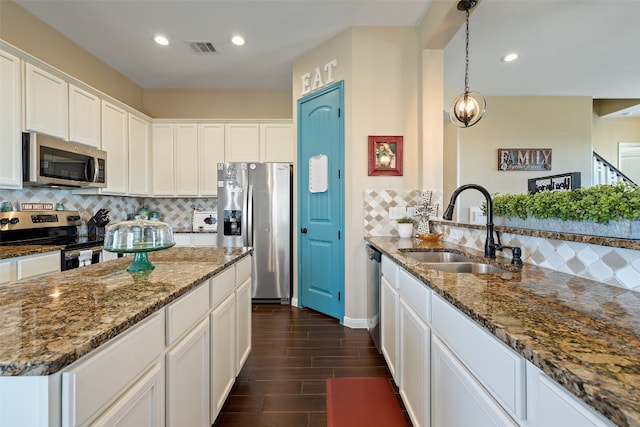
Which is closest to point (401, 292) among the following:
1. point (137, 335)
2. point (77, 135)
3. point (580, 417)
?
point (580, 417)

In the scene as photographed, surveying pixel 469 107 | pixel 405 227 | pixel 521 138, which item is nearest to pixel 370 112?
pixel 469 107

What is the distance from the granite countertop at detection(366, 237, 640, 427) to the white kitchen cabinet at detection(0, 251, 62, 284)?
8.79 ft

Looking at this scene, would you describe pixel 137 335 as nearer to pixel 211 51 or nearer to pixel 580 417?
pixel 580 417

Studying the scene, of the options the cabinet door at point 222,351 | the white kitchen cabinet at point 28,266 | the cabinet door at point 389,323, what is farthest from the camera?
the white kitchen cabinet at point 28,266

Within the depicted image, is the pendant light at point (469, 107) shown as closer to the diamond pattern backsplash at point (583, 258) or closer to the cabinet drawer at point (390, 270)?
the diamond pattern backsplash at point (583, 258)

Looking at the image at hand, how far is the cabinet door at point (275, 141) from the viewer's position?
424cm

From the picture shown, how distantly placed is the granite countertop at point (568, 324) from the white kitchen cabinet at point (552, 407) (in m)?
0.04

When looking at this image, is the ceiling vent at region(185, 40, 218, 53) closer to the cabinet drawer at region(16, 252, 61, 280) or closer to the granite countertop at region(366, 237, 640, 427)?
the cabinet drawer at region(16, 252, 61, 280)

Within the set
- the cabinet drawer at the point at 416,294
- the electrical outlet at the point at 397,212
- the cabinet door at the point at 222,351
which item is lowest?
the cabinet door at the point at 222,351

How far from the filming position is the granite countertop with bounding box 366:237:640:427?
0.48 m

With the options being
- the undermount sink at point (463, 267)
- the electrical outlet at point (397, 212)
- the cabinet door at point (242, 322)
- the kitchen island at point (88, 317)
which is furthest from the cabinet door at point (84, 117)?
the undermount sink at point (463, 267)

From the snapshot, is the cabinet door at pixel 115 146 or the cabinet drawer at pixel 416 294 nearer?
the cabinet drawer at pixel 416 294

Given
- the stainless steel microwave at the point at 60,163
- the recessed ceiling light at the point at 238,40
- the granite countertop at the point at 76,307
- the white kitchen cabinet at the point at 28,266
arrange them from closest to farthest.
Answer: the granite countertop at the point at 76,307
the white kitchen cabinet at the point at 28,266
the stainless steel microwave at the point at 60,163
the recessed ceiling light at the point at 238,40

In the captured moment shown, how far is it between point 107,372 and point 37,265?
2186 mm
